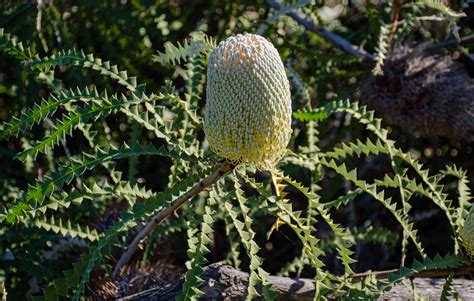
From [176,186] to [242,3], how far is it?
1.17m

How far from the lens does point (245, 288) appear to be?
1.43m

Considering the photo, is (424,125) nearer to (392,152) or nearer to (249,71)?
(392,152)

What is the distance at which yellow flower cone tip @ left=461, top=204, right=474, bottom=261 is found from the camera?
1.38 meters

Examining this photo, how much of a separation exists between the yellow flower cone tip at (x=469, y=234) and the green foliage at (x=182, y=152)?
41 mm

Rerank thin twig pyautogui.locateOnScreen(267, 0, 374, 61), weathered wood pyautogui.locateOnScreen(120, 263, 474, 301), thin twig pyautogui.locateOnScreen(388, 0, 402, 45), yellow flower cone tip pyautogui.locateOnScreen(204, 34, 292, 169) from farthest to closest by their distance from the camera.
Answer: thin twig pyautogui.locateOnScreen(267, 0, 374, 61) → thin twig pyautogui.locateOnScreen(388, 0, 402, 45) → weathered wood pyautogui.locateOnScreen(120, 263, 474, 301) → yellow flower cone tip pyautogui.locateOnScreen(204, 34, 292, 169)

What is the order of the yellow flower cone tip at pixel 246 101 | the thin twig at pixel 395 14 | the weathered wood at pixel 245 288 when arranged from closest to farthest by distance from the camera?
1. the yellow flower cone tip at pixel 246 101
2. the weathered wood at pixel 245 288
3. the thin twig at pixel 395 14

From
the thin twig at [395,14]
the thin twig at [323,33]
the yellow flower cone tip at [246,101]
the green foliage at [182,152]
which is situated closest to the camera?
the yellow flower cone tip at [246,101]

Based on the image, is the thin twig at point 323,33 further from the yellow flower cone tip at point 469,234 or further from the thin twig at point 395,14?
the yellow flower cone tip at point 469,234

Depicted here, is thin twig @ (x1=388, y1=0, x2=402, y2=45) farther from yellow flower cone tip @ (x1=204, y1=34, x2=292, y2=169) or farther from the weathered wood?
yellow flower cone tip @ (x1=204, y1=34, x2=292, y2=169)

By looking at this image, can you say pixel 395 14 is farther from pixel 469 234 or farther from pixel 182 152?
pixel 182 152

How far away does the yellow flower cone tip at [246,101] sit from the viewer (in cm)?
116

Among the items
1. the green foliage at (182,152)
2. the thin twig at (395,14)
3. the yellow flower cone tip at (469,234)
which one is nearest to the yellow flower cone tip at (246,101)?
the green foliage at (182,152)

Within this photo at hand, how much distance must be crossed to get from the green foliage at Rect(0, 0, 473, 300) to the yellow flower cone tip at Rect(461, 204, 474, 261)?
1.6 inches

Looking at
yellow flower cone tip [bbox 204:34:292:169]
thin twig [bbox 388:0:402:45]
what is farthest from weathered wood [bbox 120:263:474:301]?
thin twig [bbox 388:0:402:45]
